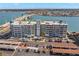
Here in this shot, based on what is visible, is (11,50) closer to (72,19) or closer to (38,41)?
(38,41)

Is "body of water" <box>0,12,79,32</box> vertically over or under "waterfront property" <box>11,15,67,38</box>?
over

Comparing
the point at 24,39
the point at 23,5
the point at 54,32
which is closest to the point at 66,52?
the point at 54,32

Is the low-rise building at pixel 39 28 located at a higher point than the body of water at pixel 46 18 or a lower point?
lower

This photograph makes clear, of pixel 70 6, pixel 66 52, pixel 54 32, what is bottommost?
pixel 66 52

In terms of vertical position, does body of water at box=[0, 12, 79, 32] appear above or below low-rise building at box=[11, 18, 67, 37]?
above

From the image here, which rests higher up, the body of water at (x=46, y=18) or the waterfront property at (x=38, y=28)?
the body of water at (x=46, y=18)

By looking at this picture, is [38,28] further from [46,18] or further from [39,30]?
[46,18]
